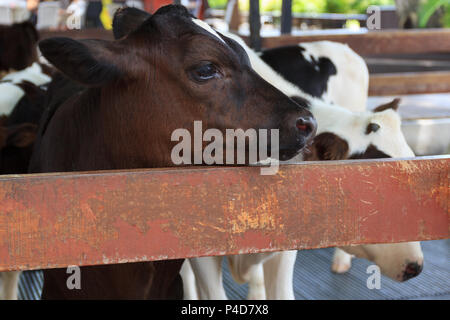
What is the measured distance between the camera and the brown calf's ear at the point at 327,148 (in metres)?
2.79

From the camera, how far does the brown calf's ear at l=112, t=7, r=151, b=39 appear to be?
253 centimetres

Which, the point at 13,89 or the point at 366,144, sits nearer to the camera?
the point at 366,144

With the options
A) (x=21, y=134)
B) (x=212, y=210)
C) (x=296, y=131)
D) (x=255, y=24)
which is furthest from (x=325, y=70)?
(x=212, y=210)

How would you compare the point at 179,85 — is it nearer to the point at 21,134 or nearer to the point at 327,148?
the point at 327,148

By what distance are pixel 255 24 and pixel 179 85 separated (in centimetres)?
346

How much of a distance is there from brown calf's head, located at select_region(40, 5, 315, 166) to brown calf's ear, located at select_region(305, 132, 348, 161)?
31.5 inches

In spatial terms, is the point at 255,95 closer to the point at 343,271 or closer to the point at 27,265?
the point at 27,265

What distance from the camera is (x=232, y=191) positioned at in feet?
5.25

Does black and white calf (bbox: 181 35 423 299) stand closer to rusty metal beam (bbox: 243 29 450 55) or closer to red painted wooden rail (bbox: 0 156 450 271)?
red painted wooden rail (bbox: 0 156 450 271)

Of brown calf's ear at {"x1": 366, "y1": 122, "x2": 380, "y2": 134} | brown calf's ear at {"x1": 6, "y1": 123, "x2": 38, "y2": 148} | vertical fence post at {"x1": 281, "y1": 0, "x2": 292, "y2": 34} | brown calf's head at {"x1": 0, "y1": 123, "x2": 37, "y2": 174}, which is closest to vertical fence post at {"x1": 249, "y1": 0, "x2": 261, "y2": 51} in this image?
vertical fence post at {"x1": 281, "y1": 0, "x2": 292, "y2": 34}

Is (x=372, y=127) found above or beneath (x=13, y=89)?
beneath

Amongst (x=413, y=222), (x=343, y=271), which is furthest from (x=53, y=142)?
(x=343, y=271)

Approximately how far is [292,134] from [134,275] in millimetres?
844

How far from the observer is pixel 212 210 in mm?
1585
